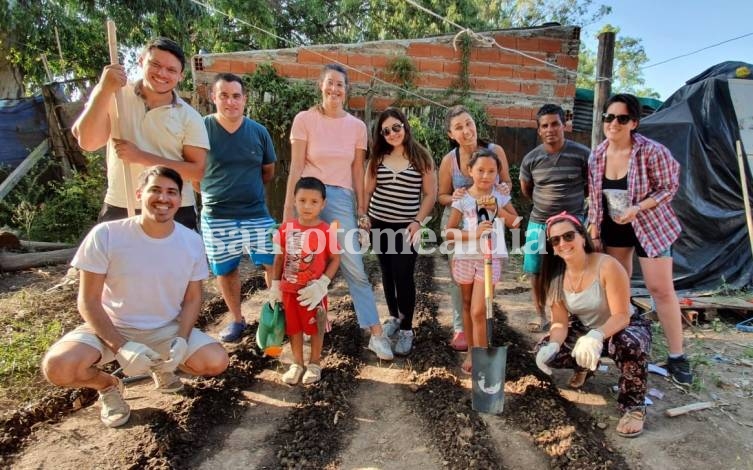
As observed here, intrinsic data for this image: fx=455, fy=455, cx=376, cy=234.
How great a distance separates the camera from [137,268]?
2264 millimetres

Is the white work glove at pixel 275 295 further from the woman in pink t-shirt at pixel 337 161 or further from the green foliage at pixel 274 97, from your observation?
the green foliage at pixel 274 97

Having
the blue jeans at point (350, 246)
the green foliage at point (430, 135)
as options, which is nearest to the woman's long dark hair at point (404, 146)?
the blue jeans at point (350, 246)

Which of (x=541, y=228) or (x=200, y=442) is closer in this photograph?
(x=200, y=442)

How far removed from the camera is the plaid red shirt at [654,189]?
8.52 ft

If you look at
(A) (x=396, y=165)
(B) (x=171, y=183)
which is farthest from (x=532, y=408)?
(B) (x=171, y=183)

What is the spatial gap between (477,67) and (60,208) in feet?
19.8

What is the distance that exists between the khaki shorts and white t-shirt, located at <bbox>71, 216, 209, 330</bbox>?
32 mm

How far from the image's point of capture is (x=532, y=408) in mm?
2434

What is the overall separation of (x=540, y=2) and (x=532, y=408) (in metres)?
18.2

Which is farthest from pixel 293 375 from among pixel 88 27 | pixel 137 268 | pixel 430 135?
pixel 88 27

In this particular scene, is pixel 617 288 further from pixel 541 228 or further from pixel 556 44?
pixel 556 44

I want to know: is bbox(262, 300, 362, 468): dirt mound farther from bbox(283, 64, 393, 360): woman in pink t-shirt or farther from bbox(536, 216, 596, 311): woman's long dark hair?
bbox(536, 216, 596, 311): woman's long dark hair

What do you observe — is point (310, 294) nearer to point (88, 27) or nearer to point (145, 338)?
point (145, 338)

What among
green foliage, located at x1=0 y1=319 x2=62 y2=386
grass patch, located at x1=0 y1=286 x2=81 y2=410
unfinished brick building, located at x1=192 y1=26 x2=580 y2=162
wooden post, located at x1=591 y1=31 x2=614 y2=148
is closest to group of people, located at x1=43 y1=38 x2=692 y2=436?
grass patch, located at x1=0 y1=286 x2=81 y2=410
